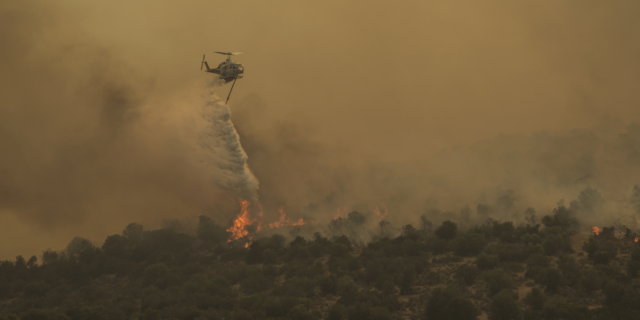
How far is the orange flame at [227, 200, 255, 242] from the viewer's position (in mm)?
104656

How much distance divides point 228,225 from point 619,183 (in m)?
76.8

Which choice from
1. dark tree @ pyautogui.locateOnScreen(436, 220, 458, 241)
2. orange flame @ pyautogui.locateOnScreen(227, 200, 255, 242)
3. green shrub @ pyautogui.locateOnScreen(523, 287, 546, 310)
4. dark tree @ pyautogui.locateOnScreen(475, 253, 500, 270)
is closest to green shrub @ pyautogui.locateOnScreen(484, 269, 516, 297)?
green shrub @ pyautogui.locateOnScreen(523, 287, 546, 310)

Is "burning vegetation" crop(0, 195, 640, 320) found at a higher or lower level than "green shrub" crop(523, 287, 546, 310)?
higher

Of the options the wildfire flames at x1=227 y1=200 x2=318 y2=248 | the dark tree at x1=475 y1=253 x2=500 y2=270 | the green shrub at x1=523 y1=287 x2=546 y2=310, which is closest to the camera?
the green shrub at x1=523 y1=287 x2=546 y2=310

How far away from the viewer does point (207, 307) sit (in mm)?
68625

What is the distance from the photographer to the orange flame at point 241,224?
4120 inches

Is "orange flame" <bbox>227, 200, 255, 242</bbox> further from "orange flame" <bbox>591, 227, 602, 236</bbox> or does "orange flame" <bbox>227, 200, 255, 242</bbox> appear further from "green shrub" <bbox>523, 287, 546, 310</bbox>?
"orange flame" <bbox>591, 227, 602, 236</bbox>

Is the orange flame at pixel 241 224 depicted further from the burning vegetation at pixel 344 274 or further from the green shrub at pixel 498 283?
the green shrub at pixel 498 283

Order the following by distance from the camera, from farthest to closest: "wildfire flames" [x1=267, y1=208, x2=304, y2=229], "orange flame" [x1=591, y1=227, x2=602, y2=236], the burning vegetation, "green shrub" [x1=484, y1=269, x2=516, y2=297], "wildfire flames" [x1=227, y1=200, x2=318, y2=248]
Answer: "wildfire flames" [x1=267, y1=208, x2=304, y2=229] < "wildfire flames" [x1=227, y1=200, x2=318, y2=248] < "orange flame" [x1=591, y1=227, x2=602, y2=236] < "green shrub" [x1=484, y1=269, x2=516, y2=297] < the burning vegetation

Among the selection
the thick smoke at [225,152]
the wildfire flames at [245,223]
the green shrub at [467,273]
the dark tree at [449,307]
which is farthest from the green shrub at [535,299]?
the wildfire flames at [245,223]

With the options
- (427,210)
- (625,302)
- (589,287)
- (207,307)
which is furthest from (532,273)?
(427,210)

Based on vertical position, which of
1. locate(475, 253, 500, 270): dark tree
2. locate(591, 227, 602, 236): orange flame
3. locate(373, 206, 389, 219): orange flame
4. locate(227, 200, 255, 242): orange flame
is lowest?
locate(475, 253, 500, 270): dark tree

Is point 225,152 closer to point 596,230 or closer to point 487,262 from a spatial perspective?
point 487,262

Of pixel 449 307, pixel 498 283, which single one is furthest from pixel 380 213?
pixel 449 307
